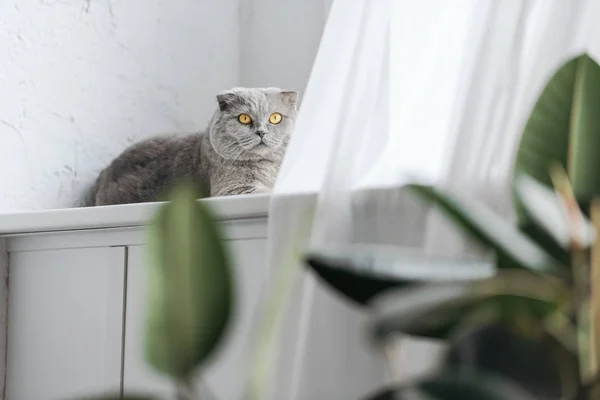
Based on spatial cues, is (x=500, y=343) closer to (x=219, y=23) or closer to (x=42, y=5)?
(x=42, y=5)

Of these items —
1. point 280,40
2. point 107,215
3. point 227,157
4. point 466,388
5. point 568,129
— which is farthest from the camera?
point 280,40

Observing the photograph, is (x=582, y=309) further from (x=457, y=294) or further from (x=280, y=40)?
(x=280, y=40)

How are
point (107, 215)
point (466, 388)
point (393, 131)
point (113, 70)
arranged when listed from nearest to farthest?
point (466, 388) < point (393, 131) < point (107, 215) < point (113, 70)

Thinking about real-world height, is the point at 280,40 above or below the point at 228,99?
above

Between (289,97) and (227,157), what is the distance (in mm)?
158

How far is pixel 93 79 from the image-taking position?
1.30m

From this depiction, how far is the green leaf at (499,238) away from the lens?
0.93 feet

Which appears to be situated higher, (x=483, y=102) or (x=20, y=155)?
(x=483, y=102)

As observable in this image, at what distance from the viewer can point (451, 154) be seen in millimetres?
653

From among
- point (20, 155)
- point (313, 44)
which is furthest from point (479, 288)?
point (313, 44)

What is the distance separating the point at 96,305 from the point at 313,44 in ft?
2.46

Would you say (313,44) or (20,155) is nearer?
(20,155)

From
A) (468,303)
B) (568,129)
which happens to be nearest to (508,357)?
(468,303)

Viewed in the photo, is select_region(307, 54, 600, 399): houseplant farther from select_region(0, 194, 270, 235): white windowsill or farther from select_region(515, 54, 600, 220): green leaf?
select_region(0, 194, 270, 235): white windowsill
